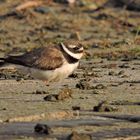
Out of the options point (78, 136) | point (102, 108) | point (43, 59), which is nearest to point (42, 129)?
point (78, 136)

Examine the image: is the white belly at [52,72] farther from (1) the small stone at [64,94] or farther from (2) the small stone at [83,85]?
(1) the small stone at [64,94]

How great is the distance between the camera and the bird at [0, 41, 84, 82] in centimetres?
1102

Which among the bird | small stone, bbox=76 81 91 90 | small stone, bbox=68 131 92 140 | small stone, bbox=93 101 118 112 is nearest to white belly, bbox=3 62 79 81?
the bird

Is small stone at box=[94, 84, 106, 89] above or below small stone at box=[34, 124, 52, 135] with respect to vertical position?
A: above

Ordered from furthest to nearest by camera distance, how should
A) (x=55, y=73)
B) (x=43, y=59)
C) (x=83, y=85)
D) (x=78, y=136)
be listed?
(x=43, y=59), (x=55, y=73), (x=83, y=85), (x=78, y=136)

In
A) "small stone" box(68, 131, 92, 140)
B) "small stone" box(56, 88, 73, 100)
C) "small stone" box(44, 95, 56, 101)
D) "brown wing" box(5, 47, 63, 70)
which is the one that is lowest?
"small stone" box(68, 131, 92, 140)

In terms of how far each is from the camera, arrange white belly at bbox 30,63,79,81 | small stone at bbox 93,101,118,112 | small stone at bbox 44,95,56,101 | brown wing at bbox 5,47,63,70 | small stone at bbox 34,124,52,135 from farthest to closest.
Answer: brown wing at bbox 5,47,63,70 < white belly at bbox 30,63,79,81 < small stone at bbox 44,95,56,101 < small stone at bbox 93,101,118,112 < small stone at bbox 34,124,52,135

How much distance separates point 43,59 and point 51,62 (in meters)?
0.19

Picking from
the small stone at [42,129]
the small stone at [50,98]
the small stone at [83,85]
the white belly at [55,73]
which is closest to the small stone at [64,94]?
the small stone at [50,98]

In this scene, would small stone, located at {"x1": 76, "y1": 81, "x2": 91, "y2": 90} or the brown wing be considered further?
the brown wing

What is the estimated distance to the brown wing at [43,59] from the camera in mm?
11104

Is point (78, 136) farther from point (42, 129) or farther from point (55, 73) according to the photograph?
point (55, 73)

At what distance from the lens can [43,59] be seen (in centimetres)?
1123

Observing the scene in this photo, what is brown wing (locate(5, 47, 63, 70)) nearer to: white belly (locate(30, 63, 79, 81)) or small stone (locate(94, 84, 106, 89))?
white belly (locate(30, 63, 79, 81))
